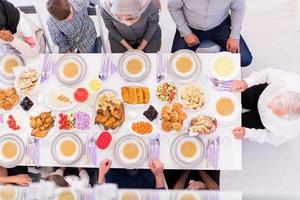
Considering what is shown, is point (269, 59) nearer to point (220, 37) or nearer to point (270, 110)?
point (220, 37)

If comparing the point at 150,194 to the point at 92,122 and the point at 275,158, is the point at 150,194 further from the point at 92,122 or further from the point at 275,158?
the point at 275,158

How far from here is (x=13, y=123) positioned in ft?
7.59

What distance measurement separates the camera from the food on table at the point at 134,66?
2.36m

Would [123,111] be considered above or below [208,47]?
below

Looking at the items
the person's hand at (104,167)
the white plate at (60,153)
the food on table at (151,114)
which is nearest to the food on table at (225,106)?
the food on table at (151,114)

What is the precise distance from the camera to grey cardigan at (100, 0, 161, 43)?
8.30ft

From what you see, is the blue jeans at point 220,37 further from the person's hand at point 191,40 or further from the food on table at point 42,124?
the food on table at point 42,124

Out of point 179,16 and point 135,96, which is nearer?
point 135,96

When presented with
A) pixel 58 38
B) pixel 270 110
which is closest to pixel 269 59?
pixel 270 110

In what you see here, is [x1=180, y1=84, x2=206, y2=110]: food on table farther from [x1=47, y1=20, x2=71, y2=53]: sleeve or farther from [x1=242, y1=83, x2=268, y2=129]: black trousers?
[x1=47, y1=20, x2=71, y2=53]: sleeve

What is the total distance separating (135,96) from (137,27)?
0.54 m

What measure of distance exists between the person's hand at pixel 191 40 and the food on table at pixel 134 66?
20.5 inches

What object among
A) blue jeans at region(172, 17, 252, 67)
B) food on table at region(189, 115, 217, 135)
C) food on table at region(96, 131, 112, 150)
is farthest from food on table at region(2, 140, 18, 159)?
blue jeans at region(172, 17, 252, 67)

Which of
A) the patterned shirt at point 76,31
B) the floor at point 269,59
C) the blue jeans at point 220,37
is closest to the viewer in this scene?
the patterned shirt at point 76,31
